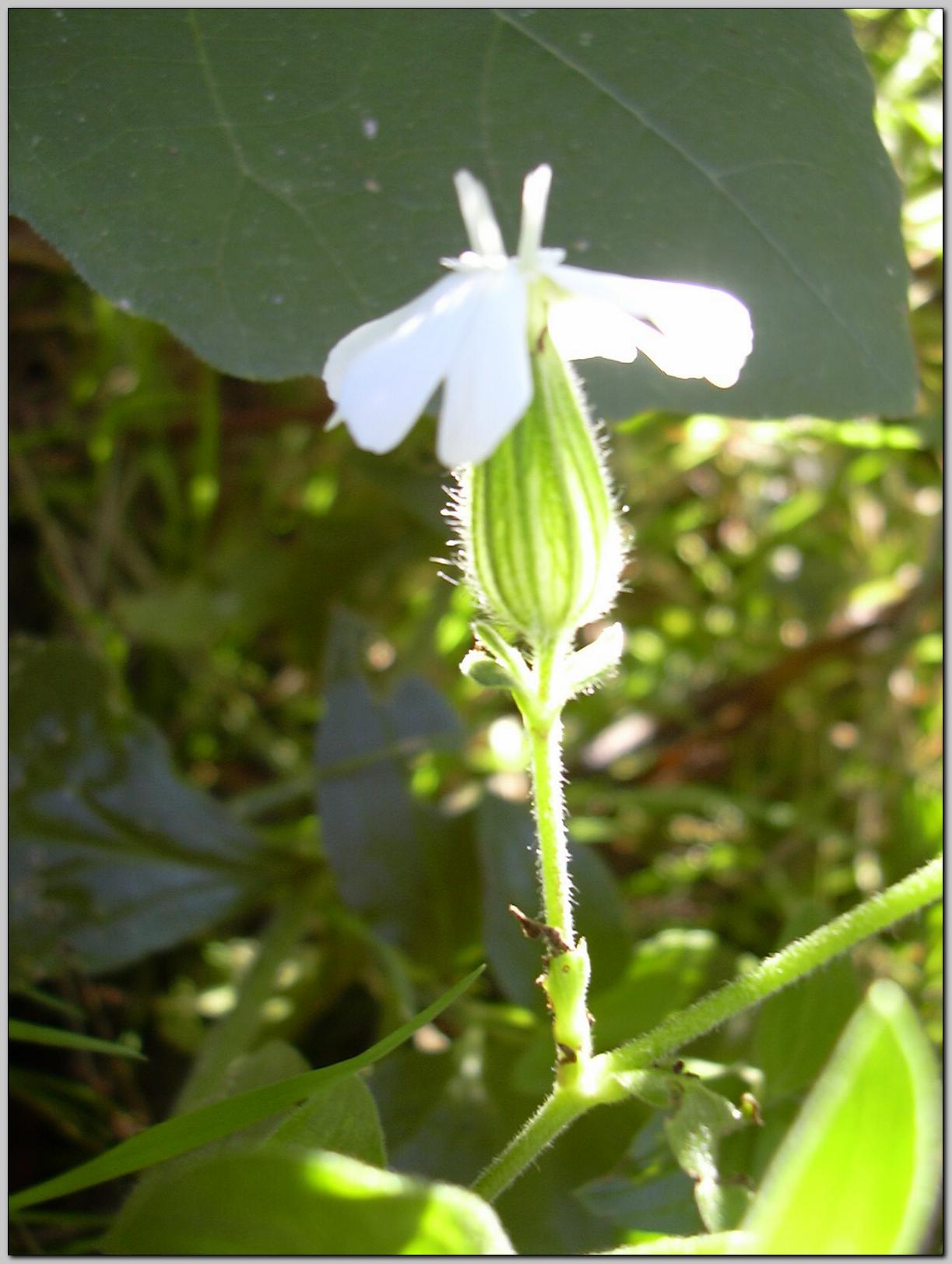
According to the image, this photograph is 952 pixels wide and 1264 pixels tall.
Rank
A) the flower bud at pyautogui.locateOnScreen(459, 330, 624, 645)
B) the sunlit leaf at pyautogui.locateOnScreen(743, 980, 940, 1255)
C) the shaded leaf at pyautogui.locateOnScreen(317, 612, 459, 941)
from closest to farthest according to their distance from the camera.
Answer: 1. the sunlit leaf at pyautogui.locateOnScreen(743, 980, 940, 1255)
2. the flower bud at pyautogui.locateOnScreen(459, 330, 624, 645)
3. the shaded leaf at pyautogui.locateOnScreen(317, 612, 459, 941)

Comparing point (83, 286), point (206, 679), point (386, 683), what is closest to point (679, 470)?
point (386, 683)

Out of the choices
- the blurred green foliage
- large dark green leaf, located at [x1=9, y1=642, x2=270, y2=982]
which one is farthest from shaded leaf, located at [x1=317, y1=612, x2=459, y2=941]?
large dark green leaf, located at [x1=9, y1=642, x2=270, y2=982]

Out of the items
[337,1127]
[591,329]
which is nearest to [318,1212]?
[337,1127]

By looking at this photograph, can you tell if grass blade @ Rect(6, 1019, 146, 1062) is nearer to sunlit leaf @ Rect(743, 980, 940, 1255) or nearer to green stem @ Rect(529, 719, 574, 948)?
green stem @ Rect(529, 719, 574, 948)

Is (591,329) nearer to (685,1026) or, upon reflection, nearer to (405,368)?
(405,368)

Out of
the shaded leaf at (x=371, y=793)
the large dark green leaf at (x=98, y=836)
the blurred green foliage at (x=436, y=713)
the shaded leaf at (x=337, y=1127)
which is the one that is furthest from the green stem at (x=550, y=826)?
the large dark green leaf at (x=98, y=836)

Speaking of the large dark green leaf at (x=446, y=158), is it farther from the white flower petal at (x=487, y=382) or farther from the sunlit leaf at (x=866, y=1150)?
the sunlit leaf at (x=866, y=1150)
